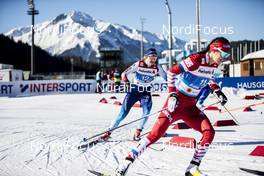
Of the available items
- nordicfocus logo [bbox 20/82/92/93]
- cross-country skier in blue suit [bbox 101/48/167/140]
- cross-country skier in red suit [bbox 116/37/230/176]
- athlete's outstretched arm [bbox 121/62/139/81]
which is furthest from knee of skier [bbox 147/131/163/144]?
nordicfocus logo [bbox 20/82/92/93]

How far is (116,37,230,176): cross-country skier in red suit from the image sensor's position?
3980 mm

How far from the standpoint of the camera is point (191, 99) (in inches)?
168

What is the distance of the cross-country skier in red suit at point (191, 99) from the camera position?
13.1ft

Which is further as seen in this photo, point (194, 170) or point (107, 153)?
point (107, 153)

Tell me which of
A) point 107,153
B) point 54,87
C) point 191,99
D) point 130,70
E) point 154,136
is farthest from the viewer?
point 54,87

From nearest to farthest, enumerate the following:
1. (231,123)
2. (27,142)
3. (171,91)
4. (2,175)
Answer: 1. (171,91)
2. (2,175)
3. (27,142)
4. (231,123)

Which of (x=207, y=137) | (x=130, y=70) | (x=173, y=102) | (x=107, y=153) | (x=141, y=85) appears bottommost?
(x=107, y=153)

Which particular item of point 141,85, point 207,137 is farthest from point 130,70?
point 207,137

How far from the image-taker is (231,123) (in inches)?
332

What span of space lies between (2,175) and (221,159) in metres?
3.31

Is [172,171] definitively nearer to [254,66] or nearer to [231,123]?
[231,123]

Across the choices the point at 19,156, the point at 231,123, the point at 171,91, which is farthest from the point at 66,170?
the point at 231,123

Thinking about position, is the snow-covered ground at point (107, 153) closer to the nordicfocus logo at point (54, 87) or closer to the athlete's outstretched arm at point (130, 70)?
the athlete's outstretched arm at point (130, 70)

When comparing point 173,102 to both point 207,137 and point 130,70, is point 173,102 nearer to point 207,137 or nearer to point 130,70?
point 207,137
